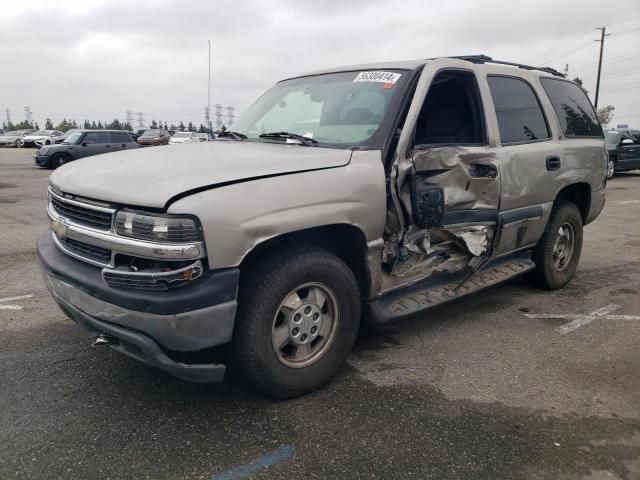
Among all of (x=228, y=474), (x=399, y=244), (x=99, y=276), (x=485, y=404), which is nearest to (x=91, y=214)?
(x=99, y=276)

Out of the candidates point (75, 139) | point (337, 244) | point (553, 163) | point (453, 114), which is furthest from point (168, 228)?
point (75, 139)

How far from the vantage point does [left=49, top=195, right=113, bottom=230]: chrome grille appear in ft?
8.62

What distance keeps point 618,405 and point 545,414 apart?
1.60 feet

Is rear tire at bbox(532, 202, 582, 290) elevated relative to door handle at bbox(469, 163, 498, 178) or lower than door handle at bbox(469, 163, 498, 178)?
lower

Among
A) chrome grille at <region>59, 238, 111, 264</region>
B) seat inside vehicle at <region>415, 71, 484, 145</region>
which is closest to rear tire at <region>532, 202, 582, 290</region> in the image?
seat inside vehicle at <region>415, 71, 484, 145</region>

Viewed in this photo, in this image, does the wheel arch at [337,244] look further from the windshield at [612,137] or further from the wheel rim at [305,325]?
the windshield at [612,137]

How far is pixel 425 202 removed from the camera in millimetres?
3498

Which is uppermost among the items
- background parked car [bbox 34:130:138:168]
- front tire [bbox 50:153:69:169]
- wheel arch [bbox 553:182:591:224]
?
wheel arch [bbox 553:182:591:224]

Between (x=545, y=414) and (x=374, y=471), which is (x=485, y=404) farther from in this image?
(x=374, y=471)

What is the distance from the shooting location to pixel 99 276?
2.63 metres

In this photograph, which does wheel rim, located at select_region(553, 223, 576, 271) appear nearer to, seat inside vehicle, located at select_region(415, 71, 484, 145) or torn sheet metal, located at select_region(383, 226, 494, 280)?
torn sheet metal, located at select_region(383, 226, 494, 280)

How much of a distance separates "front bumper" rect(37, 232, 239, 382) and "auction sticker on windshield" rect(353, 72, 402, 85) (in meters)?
1.85

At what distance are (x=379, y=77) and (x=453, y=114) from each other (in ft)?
2.62

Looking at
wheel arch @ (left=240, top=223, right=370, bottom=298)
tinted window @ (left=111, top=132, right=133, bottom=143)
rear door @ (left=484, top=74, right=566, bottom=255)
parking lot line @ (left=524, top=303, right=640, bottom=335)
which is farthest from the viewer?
tinted window @ (left=111, top=132, right=133, bottom=143)
